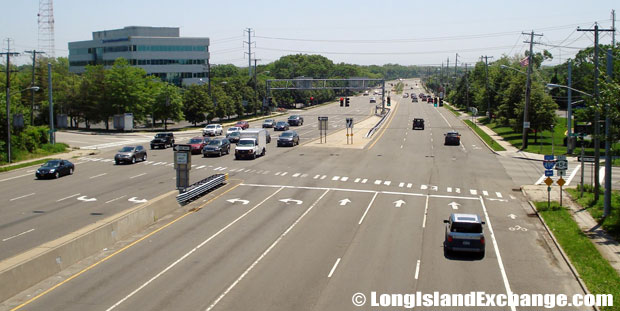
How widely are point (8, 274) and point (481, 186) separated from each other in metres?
30.6

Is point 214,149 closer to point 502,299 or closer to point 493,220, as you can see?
point 493,220

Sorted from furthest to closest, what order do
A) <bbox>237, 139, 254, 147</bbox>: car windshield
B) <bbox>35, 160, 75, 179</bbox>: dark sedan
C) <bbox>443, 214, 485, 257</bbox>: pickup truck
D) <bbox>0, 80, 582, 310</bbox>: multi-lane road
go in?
1. <bbox>237, 139, 254, 147</bbox>: car windshield
2. <bbox>35, 160, 75, 179</bbox>: dark sedan
3. <bbox>443, 214, 485, 257</bbox>: pickup truck
4. <bbox>0, 80, 582, 310</bbox>: multi-lane road

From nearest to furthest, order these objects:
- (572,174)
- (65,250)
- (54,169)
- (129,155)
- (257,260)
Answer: (65,250)
(257,260)
(54,169)
(572,174)
(129,155)

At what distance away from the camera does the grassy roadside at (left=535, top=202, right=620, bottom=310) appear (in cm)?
1844

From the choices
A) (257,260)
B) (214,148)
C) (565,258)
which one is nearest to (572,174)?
(565,258)

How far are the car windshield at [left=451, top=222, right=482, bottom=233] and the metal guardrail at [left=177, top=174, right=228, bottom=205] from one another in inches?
625

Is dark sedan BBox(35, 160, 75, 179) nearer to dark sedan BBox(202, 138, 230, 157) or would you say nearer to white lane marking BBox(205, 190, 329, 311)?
dark sedan BBox(202, 138, 230, 157)

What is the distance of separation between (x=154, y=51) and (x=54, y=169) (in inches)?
4014

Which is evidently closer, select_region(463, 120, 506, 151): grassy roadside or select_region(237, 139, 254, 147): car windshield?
select_region(237, 139, 254, 147): car windshield

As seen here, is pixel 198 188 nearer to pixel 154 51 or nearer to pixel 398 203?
pixel 398 203

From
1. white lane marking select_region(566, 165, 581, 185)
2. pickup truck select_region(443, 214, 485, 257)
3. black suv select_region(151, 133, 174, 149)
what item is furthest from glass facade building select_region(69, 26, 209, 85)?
pickup truck select_region(443, 214, 485, 257)

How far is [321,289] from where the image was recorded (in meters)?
17.7

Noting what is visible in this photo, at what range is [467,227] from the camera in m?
21.7

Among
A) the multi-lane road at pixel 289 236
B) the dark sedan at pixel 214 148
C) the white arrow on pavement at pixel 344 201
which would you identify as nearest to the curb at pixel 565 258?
the multi-lane road at pixel 289 236
